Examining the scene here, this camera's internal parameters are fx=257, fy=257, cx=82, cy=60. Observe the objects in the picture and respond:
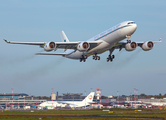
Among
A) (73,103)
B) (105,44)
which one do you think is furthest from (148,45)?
(73,103)

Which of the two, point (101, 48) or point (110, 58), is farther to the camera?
point (110, 58)

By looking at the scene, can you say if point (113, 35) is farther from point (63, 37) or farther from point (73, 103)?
point (73, 103)

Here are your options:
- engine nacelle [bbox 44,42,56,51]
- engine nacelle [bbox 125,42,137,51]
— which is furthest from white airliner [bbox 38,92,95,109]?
engine nacelle [bbox 44,42,56,51]

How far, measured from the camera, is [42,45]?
57719 mm

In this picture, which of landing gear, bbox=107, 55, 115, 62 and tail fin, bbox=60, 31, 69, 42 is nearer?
landing gear, bbox=107, 55, 115, 62

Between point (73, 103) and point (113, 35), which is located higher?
point (113, 35)

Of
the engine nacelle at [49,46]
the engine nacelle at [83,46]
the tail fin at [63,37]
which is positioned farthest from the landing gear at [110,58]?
Answer: the tail fin at [63,37]

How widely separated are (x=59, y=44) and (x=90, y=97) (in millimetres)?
53623

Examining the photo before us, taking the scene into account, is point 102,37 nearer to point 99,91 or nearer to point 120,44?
point 120,44

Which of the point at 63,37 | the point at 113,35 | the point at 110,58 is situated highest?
the point at 63,37

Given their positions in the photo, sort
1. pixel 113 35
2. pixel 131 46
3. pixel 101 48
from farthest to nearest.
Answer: pixel 131 46
pixel 101 48
pixel 113 35

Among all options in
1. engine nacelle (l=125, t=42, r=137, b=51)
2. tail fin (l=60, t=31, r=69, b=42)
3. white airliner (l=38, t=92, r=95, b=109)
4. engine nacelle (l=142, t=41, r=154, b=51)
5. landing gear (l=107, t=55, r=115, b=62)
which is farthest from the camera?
white airliner (l=38, t=92, r=95, b=109)

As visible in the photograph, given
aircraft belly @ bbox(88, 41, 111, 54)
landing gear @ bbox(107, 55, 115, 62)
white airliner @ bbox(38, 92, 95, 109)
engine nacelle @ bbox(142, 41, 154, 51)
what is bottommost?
white airliner @ bbox(38, 92, 95, 109)

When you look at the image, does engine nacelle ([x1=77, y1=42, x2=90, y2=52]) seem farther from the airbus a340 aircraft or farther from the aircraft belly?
the aircraft belly
